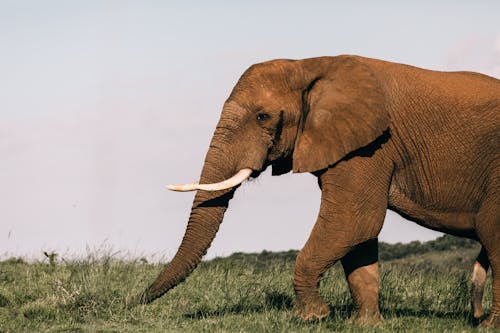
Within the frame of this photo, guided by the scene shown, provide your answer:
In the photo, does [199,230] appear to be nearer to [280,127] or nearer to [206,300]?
[280,127]

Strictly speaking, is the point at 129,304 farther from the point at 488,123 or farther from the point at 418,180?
the point at 488,123

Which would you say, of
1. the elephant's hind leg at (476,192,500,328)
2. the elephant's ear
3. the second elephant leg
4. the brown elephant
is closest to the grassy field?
the second elephant leg

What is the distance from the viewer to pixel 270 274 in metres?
15.4

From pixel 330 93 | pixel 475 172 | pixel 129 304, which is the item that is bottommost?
pixel 129 304

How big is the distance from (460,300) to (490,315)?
1587 mm

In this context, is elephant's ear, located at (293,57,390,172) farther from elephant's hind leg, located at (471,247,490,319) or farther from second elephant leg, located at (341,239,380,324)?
elephant's hind leg, located at (471,247,490,319)

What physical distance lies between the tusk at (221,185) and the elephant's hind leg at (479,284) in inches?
127

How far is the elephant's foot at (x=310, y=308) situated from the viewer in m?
11.7

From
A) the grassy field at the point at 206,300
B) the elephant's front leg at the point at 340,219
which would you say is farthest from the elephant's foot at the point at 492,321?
the elephant's front leg at the point at 340,219

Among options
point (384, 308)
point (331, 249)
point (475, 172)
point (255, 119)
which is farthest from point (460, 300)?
point (255, 119)

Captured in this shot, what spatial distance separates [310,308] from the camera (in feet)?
38.6

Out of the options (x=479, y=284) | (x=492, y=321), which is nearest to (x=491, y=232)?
(x=479, y=284)

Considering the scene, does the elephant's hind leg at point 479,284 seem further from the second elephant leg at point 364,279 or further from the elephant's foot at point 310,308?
the elephant's foot at point 310,308

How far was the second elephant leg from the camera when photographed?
1211 centimetres
